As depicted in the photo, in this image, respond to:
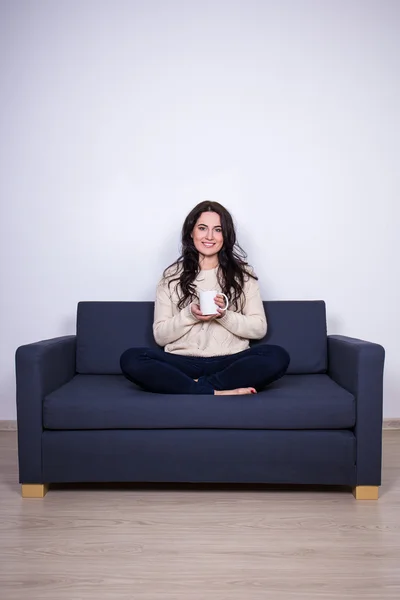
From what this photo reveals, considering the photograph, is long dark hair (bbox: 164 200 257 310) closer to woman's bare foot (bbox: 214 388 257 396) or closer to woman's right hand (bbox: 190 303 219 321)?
woman's right hand (bbox: 190 303 219 321)

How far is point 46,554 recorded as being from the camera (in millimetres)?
1590

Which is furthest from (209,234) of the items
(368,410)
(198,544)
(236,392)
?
(198,544)

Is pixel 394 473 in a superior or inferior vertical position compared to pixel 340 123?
inferior

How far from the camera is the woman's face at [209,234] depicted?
2.66 m

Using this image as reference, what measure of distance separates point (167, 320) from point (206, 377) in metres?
0.37

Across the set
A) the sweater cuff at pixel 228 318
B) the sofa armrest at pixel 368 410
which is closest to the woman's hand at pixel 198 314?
the sweater cuff at pixel 228 318

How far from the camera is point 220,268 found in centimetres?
268

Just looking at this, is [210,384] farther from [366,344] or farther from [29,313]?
[29,313]

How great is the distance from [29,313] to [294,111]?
183 cm

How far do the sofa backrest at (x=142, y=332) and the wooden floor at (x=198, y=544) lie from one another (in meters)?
0.62

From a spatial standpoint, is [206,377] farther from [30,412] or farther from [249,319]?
[30,412]

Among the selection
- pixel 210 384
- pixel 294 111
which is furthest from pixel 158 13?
pixel 210 384

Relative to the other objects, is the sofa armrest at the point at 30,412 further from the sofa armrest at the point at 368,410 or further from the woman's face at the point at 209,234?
the sofa armrest at the point at 368,410

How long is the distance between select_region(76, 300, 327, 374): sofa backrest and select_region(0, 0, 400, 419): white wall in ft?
1.32
